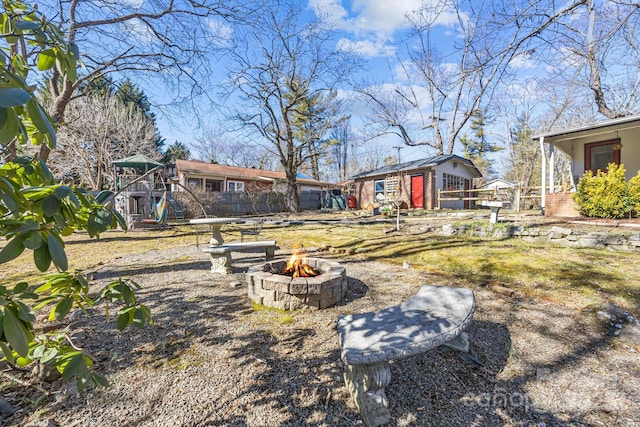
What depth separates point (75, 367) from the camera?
99 cm

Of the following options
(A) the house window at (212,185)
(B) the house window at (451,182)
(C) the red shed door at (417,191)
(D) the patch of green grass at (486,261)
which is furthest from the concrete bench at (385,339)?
(A) the house window at (212,185)

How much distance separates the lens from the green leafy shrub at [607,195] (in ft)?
22.4

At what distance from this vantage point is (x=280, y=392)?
6.73 ft

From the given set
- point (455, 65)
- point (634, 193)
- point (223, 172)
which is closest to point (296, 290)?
point (455, 65)

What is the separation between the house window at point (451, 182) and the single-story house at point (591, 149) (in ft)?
25.8

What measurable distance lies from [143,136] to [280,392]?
23644mm

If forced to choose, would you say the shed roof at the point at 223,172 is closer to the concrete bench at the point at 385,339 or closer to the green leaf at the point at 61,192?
the concrete bench at the point at 385,339

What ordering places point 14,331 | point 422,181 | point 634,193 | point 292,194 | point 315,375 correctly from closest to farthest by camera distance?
point 14,331, point 315,375, point 634,193, point 422,181, point 292,194

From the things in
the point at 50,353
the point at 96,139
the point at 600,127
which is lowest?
the point at 50,353

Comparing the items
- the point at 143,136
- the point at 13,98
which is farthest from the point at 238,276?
the point at 143,136

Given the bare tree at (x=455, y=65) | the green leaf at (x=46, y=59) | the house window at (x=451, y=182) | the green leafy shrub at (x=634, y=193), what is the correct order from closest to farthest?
the green leaf at (x=46, y=59) < the bare tree at (x=455, y=65) < the green leafy shrub at (x=634, y=193) < the house window at (x=451, y=182)

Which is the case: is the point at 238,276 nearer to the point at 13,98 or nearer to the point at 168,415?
the point at 168,415

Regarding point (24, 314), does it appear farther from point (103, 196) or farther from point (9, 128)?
point (103, 196)

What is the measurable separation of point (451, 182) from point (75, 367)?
21118 mm
